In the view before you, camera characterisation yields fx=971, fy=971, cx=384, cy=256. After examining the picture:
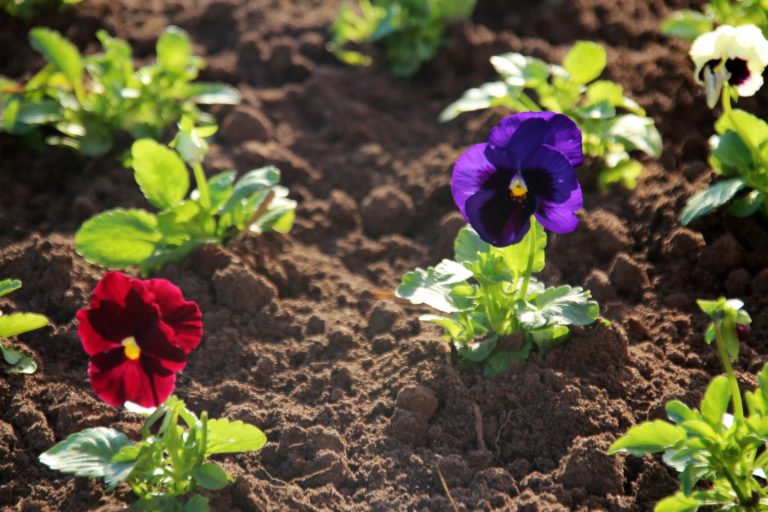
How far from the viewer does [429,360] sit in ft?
9.16

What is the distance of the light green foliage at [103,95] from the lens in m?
3.66

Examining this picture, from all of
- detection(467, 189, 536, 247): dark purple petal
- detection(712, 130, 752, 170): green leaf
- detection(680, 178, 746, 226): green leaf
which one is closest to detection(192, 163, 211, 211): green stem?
detection(467, 189, 536, 247): dark purple petal

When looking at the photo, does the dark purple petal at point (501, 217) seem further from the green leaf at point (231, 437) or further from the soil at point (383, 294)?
the green leaf at point (231, 437)

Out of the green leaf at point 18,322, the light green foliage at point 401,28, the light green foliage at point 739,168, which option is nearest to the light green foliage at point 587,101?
the light green foliage at point 739,168

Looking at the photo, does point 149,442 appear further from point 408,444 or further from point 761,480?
point 761,480

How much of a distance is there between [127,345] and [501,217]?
3.20ft

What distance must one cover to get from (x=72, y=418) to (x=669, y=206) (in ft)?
6.43

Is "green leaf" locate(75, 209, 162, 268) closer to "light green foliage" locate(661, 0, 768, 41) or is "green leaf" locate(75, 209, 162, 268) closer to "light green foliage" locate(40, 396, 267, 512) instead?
"light green foliage" locate(40, 396, 267, 512)

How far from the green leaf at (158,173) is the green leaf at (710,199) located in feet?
5.16

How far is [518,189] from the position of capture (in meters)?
2.43

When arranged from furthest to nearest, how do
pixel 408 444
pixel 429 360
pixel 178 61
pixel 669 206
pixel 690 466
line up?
pixel 178 61 < pixel 669 206 < pixel 429 360 < pixel 408 444 < pixel 690 466

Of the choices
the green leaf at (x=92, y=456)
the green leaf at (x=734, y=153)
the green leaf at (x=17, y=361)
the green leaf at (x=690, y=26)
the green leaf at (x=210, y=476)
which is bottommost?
the green leaf at (x=17, y=361)

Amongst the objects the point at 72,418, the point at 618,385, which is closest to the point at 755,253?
the point at 618,385

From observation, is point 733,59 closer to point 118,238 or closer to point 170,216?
point 170,216
